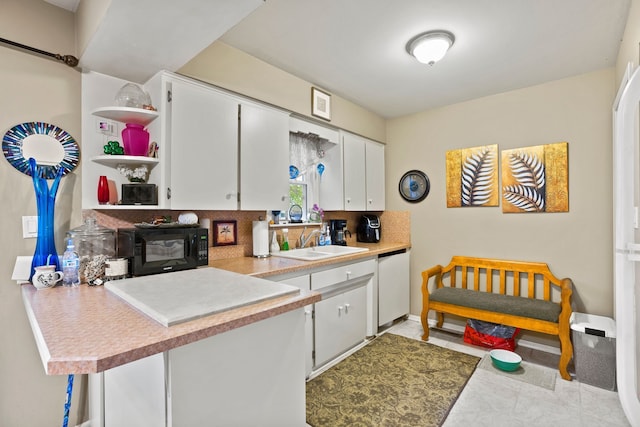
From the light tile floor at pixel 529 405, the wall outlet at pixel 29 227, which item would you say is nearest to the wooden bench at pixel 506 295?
the light tile floor at pixel 529 405

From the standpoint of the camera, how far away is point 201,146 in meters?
2.03

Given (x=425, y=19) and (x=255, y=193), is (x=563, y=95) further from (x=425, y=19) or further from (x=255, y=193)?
(x=255, y=193)

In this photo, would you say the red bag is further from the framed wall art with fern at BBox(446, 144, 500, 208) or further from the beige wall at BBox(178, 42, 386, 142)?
the beige wall at BBox(178, 42, 386, 142)

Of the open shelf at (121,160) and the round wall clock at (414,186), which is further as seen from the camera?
the round wall clock at (414,186)

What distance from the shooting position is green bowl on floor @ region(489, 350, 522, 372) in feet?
8.04

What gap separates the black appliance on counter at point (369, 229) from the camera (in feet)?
12.1

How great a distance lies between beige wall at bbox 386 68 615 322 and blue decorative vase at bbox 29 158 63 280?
3270 millimetres

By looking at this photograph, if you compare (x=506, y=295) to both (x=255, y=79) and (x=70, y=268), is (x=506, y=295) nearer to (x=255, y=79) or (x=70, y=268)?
(x=255, y=79)

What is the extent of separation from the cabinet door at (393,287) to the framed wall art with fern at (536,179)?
1.19 metres

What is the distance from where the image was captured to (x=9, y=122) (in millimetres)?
1579

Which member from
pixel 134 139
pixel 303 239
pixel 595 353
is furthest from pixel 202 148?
pixel 595 353

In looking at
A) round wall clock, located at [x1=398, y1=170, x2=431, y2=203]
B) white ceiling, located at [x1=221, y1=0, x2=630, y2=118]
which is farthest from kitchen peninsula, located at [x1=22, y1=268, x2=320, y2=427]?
round wall clock, located at [x1=398, y1=170, x2=431, y2=203]

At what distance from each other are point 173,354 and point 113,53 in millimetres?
1577

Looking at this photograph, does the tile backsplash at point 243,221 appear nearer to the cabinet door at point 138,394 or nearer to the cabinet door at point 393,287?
the cabinet door at point 393,287
